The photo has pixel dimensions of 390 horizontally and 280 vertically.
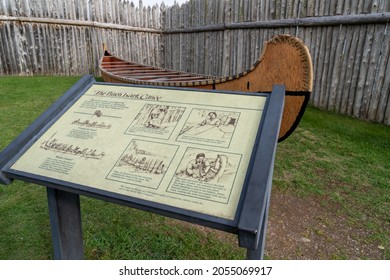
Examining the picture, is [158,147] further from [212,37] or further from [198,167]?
[212,37]

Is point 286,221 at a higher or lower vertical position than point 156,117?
lower

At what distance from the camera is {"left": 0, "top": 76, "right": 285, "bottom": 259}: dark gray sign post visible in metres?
1.41

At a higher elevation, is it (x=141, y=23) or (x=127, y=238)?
(x=141, y=23)

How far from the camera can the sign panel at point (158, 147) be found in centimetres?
149

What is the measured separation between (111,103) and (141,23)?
10.1 m

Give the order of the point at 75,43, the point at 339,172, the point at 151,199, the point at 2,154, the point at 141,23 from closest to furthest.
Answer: the point at 151,199, the point at 2,154, the point at 339,172, the point at 75,43, the point at 141,23

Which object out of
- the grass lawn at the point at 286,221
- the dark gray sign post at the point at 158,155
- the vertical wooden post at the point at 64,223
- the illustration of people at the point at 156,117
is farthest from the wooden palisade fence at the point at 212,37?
the vertical wooden post at the point at 64,223

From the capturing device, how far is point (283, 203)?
133 inches

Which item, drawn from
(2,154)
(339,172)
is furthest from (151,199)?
(339,172)

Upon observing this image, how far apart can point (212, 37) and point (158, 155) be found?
8.08 metres

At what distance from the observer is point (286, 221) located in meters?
3.08

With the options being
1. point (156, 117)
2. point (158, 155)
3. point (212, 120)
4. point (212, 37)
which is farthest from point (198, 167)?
point (212, 37)
